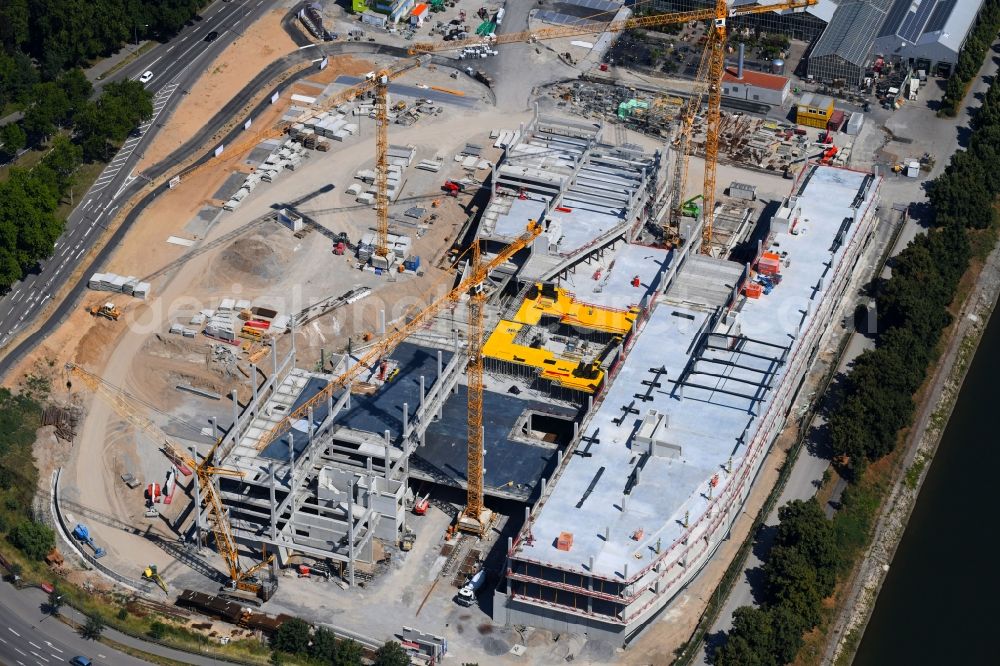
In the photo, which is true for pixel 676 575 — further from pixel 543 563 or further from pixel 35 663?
pixel 35 663

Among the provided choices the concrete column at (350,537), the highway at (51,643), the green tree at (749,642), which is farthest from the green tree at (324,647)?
the green tree at (749,642)

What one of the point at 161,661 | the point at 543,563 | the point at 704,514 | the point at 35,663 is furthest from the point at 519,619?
the point at 35,663

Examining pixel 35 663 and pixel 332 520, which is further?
pixel 332 520

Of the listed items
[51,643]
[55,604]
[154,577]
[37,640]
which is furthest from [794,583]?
[37,640]

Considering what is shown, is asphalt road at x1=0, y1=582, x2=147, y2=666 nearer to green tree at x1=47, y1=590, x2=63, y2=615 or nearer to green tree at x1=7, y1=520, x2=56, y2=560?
green tree at x1=47, y1=590, x2=63, y2=615

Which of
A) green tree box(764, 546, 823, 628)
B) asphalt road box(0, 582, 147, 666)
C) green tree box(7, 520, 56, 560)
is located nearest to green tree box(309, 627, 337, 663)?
asphalt road box(0, 582, 147, 666)

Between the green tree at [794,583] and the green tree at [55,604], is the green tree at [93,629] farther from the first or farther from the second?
the green tree at [794,583]
